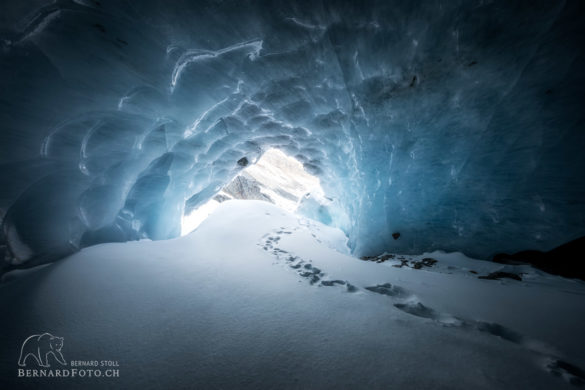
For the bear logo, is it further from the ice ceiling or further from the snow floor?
the ice ceiling

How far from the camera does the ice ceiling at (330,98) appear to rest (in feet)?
8.45

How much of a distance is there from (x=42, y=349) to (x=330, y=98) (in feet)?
20.7

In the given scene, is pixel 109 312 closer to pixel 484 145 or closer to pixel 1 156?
pixel 1 156

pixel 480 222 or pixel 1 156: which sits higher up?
pixel 1 156

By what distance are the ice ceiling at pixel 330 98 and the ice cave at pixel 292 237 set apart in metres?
0.03

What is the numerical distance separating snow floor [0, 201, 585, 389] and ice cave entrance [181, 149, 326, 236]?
322 inches

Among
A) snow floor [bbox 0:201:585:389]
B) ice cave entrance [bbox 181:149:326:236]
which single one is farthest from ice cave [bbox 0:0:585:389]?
ice cave entrance [bbox 181:149:326:236]

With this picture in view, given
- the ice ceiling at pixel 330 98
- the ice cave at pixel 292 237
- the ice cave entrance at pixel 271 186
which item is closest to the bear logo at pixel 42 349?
the ice cave at pixel 292 237

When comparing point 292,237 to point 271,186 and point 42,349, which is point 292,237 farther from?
point 271,186

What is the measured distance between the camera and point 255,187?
74.5 feet

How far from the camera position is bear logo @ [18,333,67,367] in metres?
1.34

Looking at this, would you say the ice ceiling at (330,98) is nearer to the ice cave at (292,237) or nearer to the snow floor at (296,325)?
the ice cave at (292,237)

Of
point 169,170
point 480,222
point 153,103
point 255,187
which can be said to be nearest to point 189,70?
point 153,103

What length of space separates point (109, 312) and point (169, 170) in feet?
17.4
